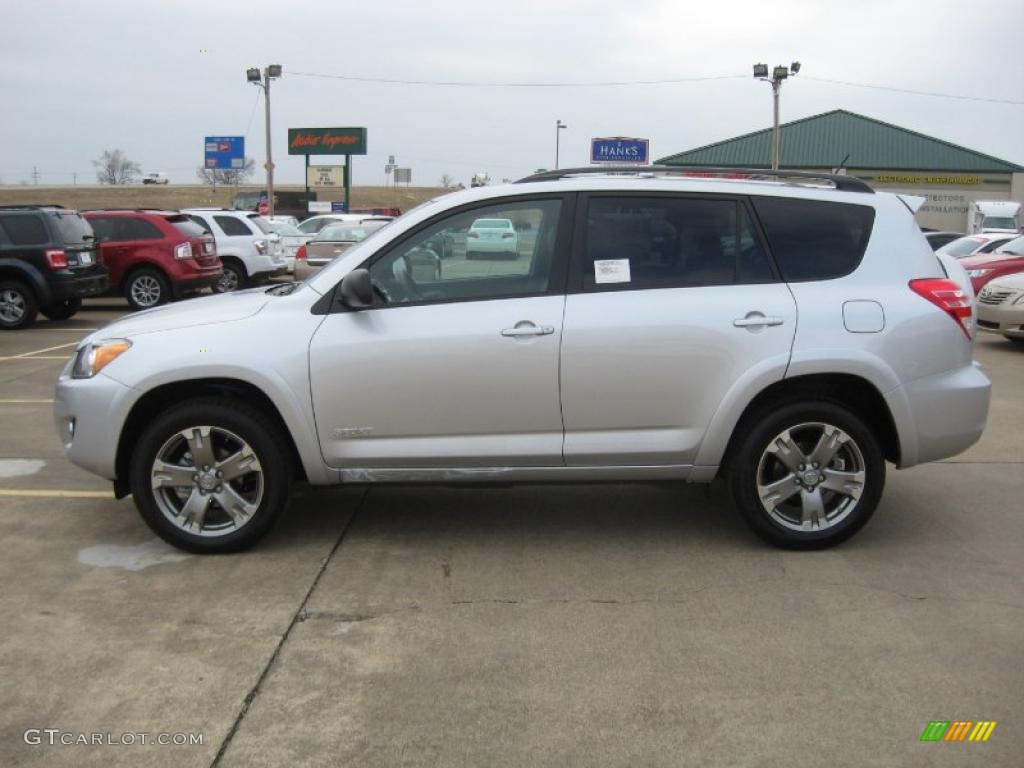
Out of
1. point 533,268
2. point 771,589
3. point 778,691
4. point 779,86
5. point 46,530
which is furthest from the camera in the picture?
point 779,86

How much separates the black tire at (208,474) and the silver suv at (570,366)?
1 centimetres

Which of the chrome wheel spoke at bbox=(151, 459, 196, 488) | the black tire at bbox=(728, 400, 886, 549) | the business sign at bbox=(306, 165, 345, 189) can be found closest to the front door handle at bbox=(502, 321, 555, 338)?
the black tire at bbox=(728, 400, 886, 549)

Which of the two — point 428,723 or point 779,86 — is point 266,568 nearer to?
point 428,723

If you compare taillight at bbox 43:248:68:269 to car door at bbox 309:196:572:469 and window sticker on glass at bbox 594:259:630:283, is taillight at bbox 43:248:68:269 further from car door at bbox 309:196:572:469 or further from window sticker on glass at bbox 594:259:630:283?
window sticker on glass at bbox 594:259:630:283

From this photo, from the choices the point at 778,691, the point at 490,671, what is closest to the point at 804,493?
the point at 778,691

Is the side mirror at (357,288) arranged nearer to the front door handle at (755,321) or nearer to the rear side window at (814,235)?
the front door handle at (755,321)

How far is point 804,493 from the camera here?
4875mm

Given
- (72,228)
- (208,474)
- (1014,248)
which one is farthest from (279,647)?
(1014,248)

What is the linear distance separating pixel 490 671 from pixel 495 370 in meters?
1.52

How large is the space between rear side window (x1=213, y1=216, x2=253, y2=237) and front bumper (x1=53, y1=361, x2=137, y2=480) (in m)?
14.8

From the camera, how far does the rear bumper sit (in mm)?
4832

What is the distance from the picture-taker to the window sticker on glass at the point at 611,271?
4812mm

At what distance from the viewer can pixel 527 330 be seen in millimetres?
4680

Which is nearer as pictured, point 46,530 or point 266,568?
point 266,568
